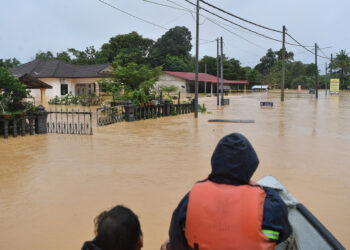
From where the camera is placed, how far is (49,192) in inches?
231

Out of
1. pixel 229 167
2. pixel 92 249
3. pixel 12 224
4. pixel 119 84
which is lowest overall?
pixel 12 224

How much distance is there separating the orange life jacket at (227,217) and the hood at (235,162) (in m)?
0.06

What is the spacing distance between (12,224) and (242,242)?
3.74m

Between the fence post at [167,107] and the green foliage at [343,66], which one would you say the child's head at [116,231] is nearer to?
the fence post at [167,107]

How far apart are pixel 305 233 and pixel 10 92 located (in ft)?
39.0

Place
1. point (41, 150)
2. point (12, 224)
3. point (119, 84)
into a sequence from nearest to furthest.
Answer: point (12, 224) → point (41, 150) → point (119, 84)

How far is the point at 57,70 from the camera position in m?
35.8

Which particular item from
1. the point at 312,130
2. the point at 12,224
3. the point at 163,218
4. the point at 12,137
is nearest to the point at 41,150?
the point at 12,137

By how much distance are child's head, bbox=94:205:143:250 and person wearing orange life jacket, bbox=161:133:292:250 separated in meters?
0.32

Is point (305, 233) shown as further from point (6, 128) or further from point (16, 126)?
point (16, 126)

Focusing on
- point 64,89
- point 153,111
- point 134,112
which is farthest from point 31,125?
point 64,89

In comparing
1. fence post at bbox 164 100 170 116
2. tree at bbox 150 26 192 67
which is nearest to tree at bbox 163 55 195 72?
tree at bbox 150 26 192 67

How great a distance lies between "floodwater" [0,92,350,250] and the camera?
4.54 metres

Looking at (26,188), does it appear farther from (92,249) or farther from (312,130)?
(312,130)
